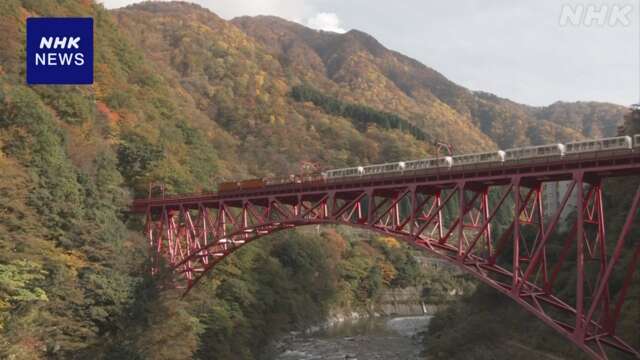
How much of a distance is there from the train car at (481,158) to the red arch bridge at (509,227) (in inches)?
20.5

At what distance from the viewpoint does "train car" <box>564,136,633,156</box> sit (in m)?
21.3

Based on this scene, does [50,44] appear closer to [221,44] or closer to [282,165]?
[282,165]

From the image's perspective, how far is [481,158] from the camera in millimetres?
26469

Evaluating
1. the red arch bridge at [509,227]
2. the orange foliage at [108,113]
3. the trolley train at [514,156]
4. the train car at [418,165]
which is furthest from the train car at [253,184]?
the orange foliage at [108,113]

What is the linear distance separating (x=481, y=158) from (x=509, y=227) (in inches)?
149

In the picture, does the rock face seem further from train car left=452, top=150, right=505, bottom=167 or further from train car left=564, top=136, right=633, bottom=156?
train car left=564, top=136, right=633, bottom=156

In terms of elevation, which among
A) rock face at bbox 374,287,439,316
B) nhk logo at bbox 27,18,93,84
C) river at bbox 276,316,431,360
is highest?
nhk logo at bbox 27,18,93,84

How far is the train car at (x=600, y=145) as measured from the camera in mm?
21267

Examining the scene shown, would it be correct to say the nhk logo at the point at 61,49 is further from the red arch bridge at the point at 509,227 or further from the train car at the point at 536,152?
the train car at the point at 536,152

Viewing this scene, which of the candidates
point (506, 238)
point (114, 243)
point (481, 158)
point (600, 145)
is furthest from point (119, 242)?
point (600, 145)

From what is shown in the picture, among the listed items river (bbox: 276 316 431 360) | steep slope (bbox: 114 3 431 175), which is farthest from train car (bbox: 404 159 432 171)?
steep slope (bbox: 114 3 431 175)

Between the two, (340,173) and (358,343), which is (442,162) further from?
(358,343)

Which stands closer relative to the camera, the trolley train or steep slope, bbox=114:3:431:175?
the trolley train

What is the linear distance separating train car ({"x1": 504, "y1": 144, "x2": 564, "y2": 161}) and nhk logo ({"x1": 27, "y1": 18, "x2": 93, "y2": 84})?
24.5 metres
